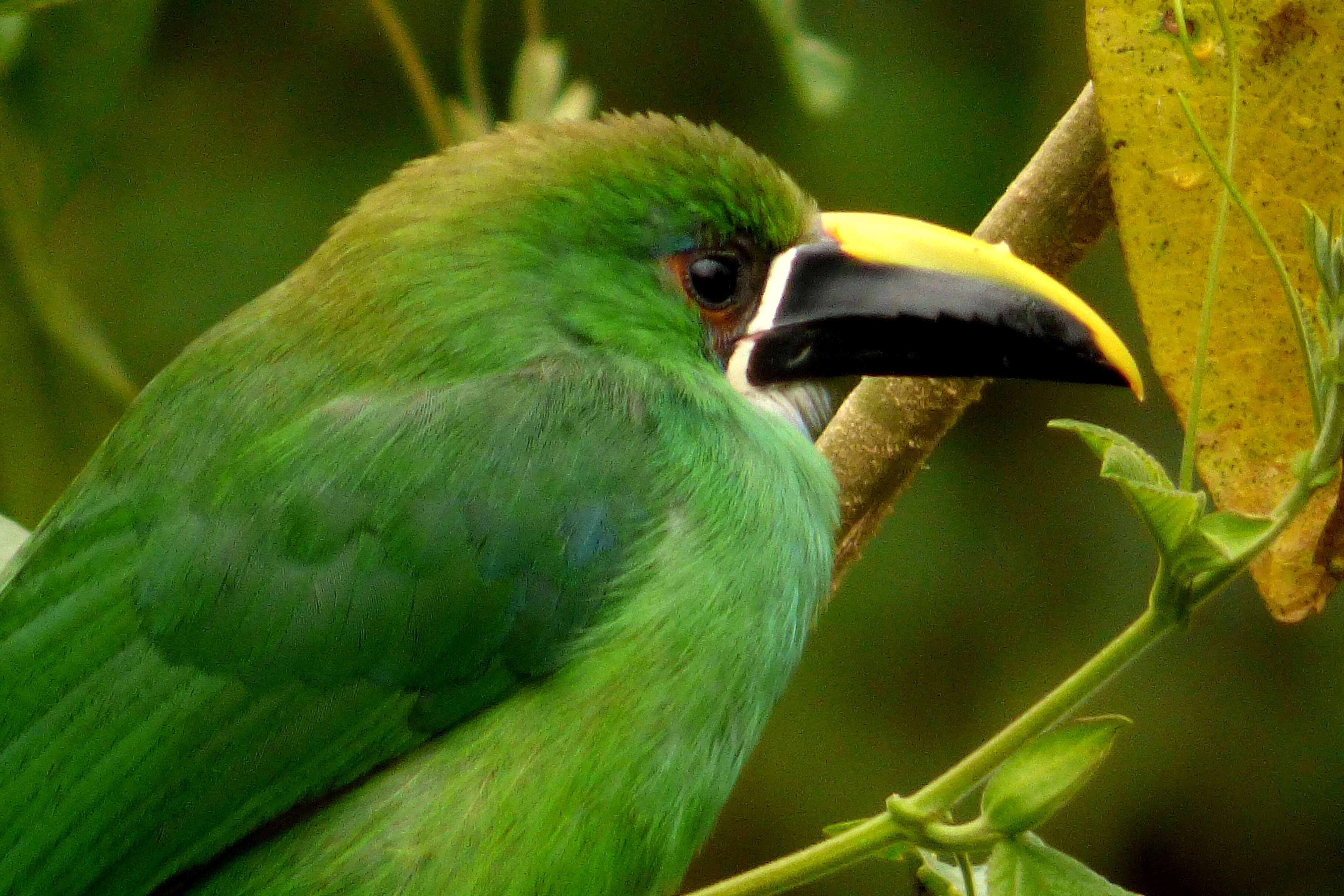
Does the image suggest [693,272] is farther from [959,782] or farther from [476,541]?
[959,782]

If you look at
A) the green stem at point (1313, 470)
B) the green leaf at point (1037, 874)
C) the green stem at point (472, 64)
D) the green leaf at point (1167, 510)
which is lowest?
the green leaf at point (1037, 874)

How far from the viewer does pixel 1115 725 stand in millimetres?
1822

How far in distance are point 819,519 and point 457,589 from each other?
54 centimetres

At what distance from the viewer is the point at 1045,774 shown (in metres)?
1.79

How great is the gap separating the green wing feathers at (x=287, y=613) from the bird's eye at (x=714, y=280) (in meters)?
0.33

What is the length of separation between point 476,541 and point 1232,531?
1050 mm

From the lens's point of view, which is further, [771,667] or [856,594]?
[856,594]

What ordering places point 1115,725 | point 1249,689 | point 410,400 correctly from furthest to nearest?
point 1249,689
point 410,400
point 1115,725

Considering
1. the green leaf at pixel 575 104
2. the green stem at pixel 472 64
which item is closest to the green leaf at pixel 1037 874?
the green leaf at pixel 575 104

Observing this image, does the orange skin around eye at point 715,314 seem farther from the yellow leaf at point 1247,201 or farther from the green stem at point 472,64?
the green stem at point 472,64

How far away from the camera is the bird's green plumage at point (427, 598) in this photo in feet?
7.72

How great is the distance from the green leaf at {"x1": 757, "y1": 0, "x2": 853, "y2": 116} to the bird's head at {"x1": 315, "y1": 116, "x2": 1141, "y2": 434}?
55 cm

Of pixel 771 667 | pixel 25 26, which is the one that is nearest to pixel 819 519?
pixel 771 667

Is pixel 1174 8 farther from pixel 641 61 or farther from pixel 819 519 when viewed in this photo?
pixel 641 61
